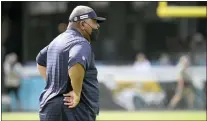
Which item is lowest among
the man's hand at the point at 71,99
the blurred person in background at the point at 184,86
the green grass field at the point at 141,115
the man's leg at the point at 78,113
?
the green grass field at the point at 141,115

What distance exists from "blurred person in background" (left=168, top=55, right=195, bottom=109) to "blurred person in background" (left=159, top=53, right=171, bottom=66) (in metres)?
0.27

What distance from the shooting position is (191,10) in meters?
12.6

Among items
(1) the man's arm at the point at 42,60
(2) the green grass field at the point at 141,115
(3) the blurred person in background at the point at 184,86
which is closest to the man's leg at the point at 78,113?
(1) the man's arm at the point at 42,60

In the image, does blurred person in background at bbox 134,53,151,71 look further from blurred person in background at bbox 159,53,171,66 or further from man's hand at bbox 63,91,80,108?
man's hand at bbox 63,91,80,108

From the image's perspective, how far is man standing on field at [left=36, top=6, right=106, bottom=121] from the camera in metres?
4.36

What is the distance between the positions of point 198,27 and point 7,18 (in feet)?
14.9

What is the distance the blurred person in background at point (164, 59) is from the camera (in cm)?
1381

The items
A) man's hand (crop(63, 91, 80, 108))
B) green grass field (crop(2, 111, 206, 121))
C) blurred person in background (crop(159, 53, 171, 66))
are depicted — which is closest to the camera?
man's hand (crop(63, 91, 80, 108))

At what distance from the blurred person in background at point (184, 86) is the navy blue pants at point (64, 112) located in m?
9.22

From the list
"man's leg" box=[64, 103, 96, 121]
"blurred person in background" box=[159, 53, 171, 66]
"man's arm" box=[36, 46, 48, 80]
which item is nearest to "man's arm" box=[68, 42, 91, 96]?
"man's leg" box=[64, 103, 96, 121]

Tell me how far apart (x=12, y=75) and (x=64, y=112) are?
908 centimetres

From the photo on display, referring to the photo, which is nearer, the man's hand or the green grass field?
the man's hand

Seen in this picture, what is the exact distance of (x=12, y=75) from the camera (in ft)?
44.0

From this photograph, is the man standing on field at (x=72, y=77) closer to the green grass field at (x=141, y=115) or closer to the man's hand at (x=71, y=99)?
the man's hand at (x=71, y=99)
